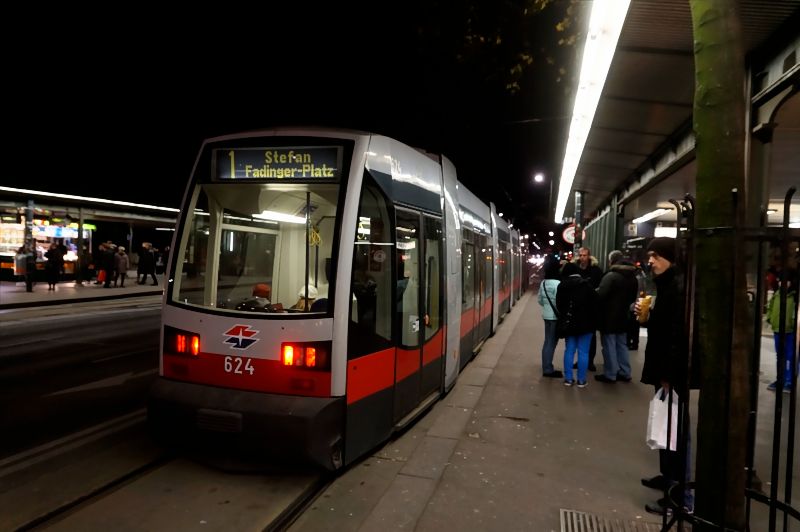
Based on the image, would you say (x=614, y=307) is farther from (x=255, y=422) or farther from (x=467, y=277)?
(x=255, y=422)

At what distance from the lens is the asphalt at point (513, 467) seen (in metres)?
3.95

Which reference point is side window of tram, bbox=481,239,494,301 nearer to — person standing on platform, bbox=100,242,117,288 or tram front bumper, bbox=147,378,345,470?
tram front bumper, bbox=147,378,345,470

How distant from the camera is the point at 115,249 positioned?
76.4ft

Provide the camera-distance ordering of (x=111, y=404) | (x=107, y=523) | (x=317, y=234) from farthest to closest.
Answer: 1. (x=111, y=404)
2. (x=317, y=234)
3. (x=107, y=523)

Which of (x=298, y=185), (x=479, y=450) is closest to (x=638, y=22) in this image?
(x=298, y=185)

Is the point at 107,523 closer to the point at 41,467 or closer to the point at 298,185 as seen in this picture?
the point at 41,467

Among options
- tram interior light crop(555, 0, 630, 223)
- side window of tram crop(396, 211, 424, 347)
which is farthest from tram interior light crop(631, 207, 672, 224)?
side window of tram crop(396, 211, 424, 347)

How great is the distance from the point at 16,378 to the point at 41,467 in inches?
148

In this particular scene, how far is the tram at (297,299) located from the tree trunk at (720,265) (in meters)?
2.50

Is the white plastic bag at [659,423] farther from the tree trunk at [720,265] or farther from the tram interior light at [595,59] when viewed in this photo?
the tram interior light at [595,59]

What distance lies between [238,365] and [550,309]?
5204 millimetres

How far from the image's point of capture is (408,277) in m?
5.48

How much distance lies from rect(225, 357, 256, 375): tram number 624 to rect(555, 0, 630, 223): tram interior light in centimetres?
499

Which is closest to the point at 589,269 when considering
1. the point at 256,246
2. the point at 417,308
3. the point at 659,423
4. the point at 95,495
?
the point at 417,308
